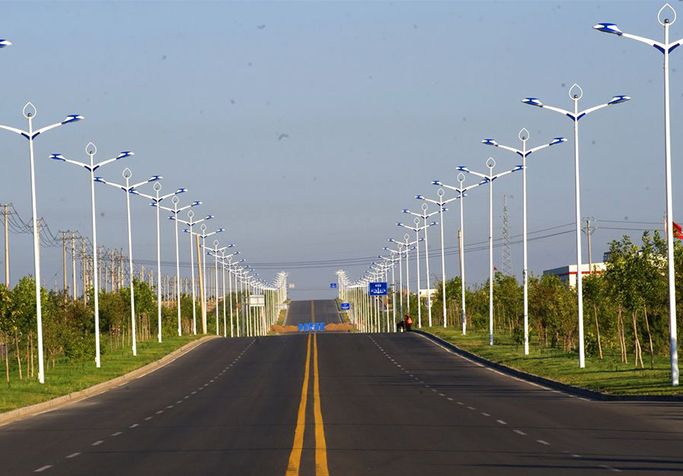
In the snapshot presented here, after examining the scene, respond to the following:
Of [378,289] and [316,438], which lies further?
[378,289]

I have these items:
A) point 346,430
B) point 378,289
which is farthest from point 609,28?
point 378,289

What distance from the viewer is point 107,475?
19.5 meters

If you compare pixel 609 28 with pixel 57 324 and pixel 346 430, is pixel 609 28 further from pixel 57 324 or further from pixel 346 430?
pixel 57 324

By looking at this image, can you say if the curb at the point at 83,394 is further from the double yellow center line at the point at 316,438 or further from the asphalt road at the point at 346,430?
the double yellow center line at the point at 316,438

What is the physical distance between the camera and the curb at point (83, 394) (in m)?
36.7

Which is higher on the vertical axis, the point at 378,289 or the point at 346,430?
the point at 346,430

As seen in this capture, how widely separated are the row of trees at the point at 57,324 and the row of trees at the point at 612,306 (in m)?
24.3

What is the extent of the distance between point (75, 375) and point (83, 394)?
8967 millimetres

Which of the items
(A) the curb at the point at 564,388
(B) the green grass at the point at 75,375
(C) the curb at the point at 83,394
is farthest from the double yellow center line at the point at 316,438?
(B) the green grass at the point at 75,375

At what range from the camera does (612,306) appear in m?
64.4

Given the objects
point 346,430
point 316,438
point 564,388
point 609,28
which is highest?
point 609,28

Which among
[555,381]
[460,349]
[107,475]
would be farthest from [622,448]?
[460,349]

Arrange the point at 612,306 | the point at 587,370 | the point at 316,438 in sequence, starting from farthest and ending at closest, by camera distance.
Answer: the point at 612,306
the point at 587,370
the point at 316,438

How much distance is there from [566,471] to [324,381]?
32034 mm
